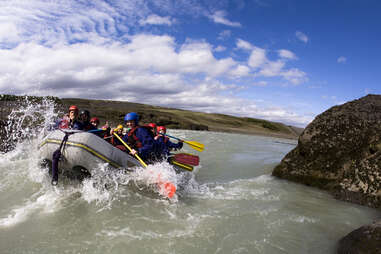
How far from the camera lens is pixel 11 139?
37.6ft

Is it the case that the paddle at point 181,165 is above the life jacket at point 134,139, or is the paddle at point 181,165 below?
below

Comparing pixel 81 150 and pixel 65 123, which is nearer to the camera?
pixel 81 150

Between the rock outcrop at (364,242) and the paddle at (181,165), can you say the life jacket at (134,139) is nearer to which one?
the paddle at (181,165)

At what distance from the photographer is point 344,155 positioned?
7262 mm

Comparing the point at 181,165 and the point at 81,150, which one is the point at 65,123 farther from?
the point at 181,165

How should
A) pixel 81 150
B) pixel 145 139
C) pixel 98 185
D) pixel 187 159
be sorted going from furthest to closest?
pixel 187 159 → pixel 145 139 → pixel 98 185 → pixel 81 150

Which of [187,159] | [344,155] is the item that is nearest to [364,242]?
[344,155]

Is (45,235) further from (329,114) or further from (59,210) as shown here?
(329,114)

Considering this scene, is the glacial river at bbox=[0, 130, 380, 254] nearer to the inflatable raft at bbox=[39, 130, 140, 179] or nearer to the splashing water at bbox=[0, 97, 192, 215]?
the splashing water at bbox=[0, 97, 192, 215]

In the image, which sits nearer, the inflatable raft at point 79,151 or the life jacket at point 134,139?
the inflatable raft at point 79,151

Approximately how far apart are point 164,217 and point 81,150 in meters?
2.22

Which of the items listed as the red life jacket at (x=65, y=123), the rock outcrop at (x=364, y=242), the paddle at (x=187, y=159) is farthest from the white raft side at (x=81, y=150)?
the rock outcrop at (x=364, y=242)

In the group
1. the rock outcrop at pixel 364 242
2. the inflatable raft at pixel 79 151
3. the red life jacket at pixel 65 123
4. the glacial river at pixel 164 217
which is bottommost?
the glacial river at pixel 164 217

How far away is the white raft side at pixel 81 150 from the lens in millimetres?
5258
